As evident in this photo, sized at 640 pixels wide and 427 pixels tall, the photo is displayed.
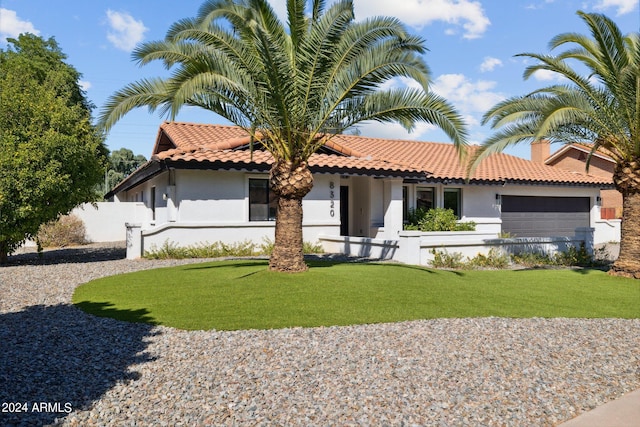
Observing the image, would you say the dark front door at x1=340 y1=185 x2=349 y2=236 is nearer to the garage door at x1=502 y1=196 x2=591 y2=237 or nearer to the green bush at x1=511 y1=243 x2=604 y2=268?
the green bush at x1=511 y1=243 x2=604 y2=268

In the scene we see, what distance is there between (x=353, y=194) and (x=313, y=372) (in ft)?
55.2

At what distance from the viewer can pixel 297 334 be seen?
733 centimetres

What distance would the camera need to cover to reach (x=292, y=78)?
36.8 feet

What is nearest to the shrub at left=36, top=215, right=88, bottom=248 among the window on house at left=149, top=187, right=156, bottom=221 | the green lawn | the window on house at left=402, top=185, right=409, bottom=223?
the window on house at left=149, top=187, right=156, bottom=221

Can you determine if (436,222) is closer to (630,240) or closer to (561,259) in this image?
(561,259)

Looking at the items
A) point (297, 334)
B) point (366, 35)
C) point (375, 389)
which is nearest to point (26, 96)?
point (366, 35)

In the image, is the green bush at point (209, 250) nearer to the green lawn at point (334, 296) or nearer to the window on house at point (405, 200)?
the green lawn at point (334, 296)

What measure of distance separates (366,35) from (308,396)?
8658 millimetres

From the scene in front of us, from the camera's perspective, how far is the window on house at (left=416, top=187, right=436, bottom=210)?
2236 centimetres

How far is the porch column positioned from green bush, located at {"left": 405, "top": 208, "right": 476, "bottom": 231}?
32.9 inches

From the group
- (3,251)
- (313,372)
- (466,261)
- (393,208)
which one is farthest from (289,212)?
(3,251)

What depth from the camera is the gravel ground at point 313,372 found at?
4754 millimetres

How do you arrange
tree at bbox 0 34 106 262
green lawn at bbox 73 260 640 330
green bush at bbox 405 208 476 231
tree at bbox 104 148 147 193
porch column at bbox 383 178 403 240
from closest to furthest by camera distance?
green lawn at bbox 73 260 640 330 < tree at bbox 0 34 106 262 < porch column at bbox 383 178 403 240 < green bush at bbox 405 208 476 231 < tree at bbox 104 148 147 193

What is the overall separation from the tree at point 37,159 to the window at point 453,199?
14367 millimetres
